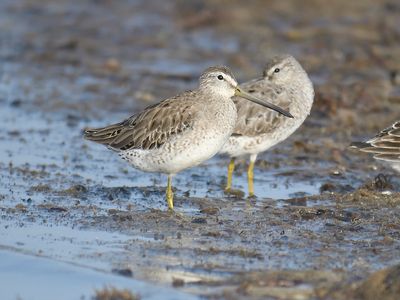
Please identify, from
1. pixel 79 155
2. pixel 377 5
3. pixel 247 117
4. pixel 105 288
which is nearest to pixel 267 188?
pixel 247 117

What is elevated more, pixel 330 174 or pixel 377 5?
pixel 377 5

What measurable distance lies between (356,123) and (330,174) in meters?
2.49

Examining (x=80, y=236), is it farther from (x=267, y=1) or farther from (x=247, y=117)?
(x=267, y=1)

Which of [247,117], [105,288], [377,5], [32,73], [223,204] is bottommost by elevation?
[105,288]

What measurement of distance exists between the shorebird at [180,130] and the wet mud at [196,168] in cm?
55

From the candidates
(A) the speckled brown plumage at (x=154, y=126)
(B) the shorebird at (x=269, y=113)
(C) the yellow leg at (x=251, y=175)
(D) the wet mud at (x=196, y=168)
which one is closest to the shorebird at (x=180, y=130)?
(A) the speckled brown plumage at (x=154, y=126)

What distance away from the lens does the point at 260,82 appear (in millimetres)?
12109

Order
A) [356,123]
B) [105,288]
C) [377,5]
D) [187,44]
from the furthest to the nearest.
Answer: [377,5] < [187,44] < [356,123] < [105,288]

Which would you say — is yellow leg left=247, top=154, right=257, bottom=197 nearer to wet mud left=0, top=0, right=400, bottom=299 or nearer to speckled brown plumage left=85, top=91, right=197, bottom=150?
wet mud left=0, top=0, right=400, bottom=299

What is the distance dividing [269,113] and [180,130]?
78.1 inches

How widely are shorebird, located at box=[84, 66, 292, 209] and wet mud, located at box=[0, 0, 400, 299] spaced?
1.79 ft

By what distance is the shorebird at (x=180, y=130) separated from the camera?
984cm

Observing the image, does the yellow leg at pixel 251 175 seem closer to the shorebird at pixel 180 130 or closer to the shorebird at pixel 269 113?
the shorebird at pixel 269 113

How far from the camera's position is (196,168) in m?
12.3
